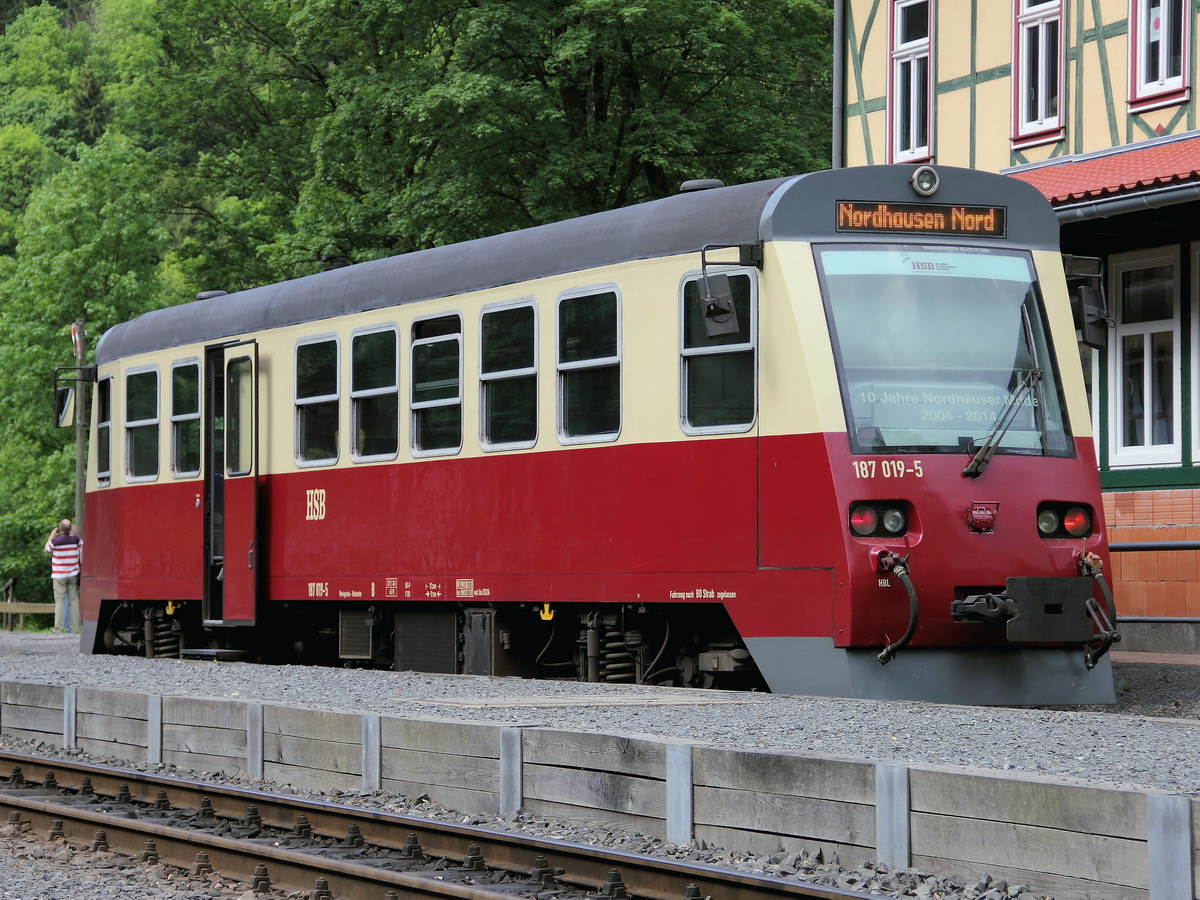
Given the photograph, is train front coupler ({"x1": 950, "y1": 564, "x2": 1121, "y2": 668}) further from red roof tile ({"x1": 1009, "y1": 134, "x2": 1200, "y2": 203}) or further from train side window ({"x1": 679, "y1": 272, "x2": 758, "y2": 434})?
red roof tile ({"x1": 1009, "y1": 134, "x2": 1200, "y2": 203})

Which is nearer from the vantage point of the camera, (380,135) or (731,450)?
(731,450)

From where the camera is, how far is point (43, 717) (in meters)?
12.7

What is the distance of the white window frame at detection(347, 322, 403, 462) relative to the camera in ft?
47.9

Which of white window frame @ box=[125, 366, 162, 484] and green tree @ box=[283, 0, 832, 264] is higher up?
green tree @ box=[283, 0, 832, 264]

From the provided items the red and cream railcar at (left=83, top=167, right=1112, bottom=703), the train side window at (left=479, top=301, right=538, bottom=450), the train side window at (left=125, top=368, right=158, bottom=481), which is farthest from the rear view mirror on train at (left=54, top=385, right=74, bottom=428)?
the train side window at (left=479, top=301, right=538, bottom=450)

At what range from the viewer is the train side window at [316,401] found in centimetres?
1542

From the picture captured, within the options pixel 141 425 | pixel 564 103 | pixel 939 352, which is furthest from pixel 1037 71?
pixel 564 103

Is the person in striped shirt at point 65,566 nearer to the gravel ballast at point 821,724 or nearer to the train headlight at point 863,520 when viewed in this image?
the gravel ballast at point 821,724

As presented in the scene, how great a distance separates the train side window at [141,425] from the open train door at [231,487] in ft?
4.18

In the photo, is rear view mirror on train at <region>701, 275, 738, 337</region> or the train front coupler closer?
the train front coupler

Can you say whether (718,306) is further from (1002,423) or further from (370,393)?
(370,393)

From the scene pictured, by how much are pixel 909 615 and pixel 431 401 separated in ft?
15.6

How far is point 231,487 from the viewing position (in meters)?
16.7

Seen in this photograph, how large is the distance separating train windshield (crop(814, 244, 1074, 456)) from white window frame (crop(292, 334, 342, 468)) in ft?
17.3
